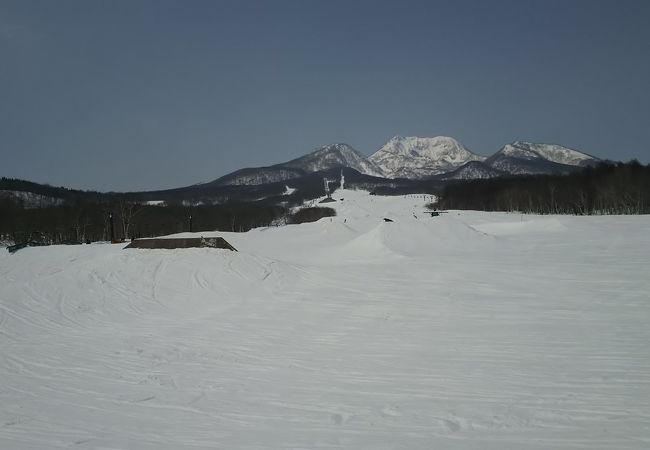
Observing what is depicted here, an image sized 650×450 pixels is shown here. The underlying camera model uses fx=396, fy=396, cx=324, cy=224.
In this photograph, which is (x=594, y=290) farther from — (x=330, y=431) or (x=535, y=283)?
(x=330, y=431)

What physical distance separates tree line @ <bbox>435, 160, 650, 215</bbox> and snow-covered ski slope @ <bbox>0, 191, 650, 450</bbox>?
53.2 metres

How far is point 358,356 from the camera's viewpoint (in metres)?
7.51

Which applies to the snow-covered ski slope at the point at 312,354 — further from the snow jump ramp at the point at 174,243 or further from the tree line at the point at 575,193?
the tree line at the point at 575,193

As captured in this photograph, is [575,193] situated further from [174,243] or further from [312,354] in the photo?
[312,354]

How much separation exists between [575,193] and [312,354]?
76.5 metres

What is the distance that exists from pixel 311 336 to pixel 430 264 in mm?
11458

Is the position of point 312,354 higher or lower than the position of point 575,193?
lower

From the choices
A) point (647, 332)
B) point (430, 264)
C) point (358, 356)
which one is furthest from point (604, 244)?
point (358, 356)

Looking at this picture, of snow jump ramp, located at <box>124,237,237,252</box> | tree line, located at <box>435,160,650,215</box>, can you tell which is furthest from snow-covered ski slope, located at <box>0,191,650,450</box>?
tree line, located at <box>435,160,650,215</box>

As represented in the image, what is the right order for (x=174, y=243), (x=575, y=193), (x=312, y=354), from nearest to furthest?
(x=312, y=354) → (x=174, y=243) → (x=575, y=193)

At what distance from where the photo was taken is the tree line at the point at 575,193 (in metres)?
58.6

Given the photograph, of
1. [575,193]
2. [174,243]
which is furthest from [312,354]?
[575,193]

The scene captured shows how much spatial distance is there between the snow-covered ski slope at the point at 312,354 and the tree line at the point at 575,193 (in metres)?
53.2

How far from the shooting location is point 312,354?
7.72 meters
